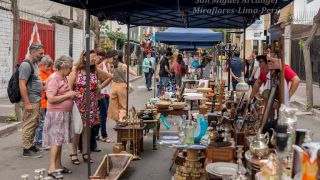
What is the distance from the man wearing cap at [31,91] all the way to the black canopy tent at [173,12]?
1.22 metres

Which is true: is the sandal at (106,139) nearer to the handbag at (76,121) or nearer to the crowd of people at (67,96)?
the crowd of people at (67,96)

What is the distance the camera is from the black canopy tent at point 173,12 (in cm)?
591

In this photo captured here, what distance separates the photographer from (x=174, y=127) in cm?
1077

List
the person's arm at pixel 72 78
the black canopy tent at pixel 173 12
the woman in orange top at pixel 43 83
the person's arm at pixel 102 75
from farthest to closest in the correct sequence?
1. the woman in orange top at pixel 43 83
2. the person's arm at pixel 102 75
3. the person's arm at pixel 72 78
4. the black canopy tent at pixel 173 12

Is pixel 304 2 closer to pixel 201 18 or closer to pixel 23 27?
pixel 23 27

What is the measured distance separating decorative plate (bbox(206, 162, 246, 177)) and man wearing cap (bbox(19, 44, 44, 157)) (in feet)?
11.8

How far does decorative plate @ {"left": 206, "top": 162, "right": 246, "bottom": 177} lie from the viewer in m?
4.31

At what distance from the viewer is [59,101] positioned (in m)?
6.05

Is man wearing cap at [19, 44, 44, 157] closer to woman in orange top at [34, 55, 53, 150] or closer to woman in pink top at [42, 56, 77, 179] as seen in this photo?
woman in orange top at [34, 55, 53, 150]

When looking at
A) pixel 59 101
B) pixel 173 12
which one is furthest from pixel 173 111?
pixel 59 101

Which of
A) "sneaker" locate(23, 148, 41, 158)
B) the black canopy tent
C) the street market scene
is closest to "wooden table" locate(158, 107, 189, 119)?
the street market scene

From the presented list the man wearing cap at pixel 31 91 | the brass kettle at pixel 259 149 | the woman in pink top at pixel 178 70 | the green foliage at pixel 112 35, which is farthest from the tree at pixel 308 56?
the green foliage at pixel 112 35

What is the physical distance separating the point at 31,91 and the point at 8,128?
2767 mm

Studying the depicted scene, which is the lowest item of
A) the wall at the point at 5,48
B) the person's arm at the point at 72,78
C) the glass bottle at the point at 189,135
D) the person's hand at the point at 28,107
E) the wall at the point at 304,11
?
the glass bottle at the point at 189,135
